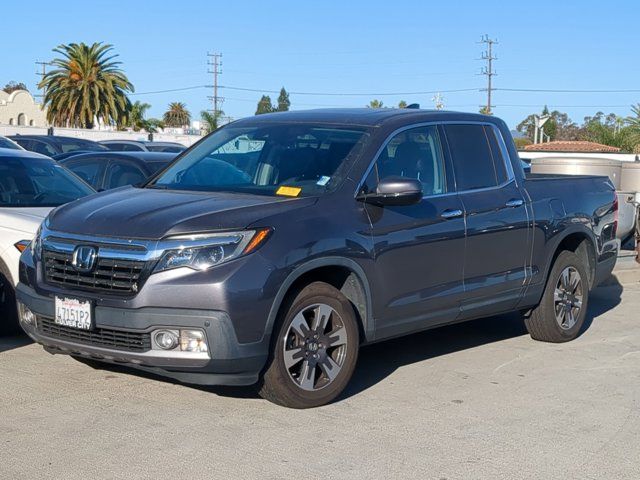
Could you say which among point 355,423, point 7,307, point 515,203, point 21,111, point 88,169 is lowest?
point 355,423

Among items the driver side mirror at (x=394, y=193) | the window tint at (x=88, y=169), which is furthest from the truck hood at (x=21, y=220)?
the window tint at (x=88, y=169)

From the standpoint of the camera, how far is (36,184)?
843 centimetres

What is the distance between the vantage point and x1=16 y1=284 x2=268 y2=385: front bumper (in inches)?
214

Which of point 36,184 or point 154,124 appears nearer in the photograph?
point 36,184

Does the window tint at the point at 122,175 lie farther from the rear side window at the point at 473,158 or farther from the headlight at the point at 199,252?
the headlight at the point at 199,252

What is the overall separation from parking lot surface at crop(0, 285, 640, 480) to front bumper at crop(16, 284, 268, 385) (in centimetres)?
29

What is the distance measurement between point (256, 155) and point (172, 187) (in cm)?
63

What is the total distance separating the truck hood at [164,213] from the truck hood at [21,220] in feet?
3.43

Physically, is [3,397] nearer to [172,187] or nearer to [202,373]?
[202,373]

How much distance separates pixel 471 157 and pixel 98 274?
10.3 ft

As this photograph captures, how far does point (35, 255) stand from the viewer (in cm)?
619

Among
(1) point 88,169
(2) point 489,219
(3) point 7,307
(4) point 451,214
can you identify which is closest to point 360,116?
(4) point 451,214

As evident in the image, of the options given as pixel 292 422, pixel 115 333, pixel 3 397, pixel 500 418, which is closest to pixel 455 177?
pixel 500 418

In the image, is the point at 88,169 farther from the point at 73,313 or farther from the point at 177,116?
the point at 177,116
